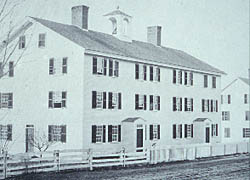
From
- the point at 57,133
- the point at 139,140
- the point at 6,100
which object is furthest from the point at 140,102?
the point at 6,100

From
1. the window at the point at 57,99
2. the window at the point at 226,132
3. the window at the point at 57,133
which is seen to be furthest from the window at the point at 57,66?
the window at the point at 226,132

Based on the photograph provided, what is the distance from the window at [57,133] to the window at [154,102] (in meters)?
6.05

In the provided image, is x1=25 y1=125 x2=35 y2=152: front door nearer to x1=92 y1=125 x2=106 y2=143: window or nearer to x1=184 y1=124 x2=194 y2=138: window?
x1=92 y1=125 x2=106 y2=143: window

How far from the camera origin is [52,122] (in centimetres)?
1531

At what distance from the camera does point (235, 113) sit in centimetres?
2738

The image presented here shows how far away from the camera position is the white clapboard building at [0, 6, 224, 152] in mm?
12703

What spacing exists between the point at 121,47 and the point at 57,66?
492 cm

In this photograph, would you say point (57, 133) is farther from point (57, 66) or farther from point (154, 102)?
point (154, 102)

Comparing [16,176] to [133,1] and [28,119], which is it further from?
[133,1]

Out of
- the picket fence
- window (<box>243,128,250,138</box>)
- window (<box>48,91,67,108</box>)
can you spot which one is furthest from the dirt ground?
Answer: window (<box>243,128,250,138</box>)

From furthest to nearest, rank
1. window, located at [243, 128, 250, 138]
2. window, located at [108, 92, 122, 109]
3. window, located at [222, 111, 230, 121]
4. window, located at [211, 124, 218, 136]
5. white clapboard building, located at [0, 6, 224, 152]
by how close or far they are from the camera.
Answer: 1. window, located at [222, 111, 230, 121]
2. window, located at [243, 128, 250, 138]
3. window, located at [211, 124, 218, 136]
4. window, located at [108, 92, 122, 109]
5. white clapboard building, located at [0, 6, 224, 152]

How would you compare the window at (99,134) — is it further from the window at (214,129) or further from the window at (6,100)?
the window at (214,129)

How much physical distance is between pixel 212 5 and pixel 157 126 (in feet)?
30.1

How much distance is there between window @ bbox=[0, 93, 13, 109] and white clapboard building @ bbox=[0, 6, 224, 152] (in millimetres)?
22
